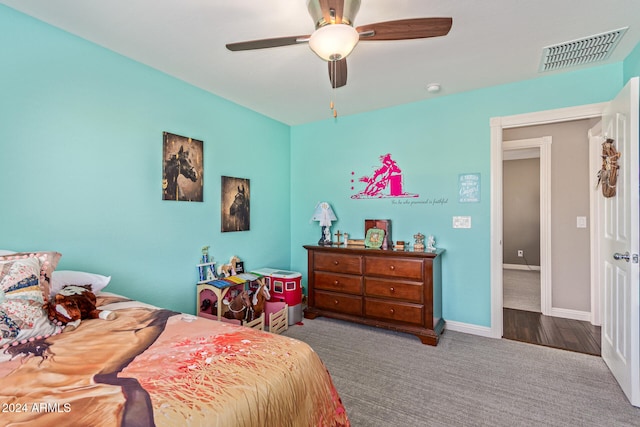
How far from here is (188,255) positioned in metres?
2.93

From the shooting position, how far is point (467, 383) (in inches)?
86.8

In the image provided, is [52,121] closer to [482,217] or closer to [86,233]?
[86,233]

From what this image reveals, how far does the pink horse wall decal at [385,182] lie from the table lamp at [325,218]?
461 millimetres

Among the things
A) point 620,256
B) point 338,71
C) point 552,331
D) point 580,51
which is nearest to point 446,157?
point 580,51

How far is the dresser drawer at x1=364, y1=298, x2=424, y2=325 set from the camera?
2.92m

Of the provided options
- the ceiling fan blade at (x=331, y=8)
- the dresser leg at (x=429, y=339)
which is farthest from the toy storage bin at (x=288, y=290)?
the ceiling fan blade at (x=331, y=8)

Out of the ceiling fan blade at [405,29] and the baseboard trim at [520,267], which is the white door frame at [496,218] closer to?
the ceiling fan blade at [405,29]

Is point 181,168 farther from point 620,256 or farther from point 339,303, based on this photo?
point 620,256

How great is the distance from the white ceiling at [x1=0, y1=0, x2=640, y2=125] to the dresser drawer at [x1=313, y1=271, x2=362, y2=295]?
6.61 feet

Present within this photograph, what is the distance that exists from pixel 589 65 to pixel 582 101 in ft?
0.97

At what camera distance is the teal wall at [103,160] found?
190cm

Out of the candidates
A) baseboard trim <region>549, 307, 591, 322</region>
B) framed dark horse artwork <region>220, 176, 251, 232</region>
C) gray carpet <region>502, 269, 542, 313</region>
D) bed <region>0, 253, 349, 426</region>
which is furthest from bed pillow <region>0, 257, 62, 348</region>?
baseboard trim <region>549, 307, 591, 322</region>

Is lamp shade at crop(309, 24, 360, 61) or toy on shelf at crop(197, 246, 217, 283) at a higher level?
lamp shade at crop(309, 24, 360, 61)

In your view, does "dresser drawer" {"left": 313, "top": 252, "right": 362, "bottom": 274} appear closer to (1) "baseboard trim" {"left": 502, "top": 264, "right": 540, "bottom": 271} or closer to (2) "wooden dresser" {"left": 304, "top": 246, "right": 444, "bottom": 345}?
(2) "wooden dresser" {"left": 304, "top": 246, "right": 444, "bottom": 345}
